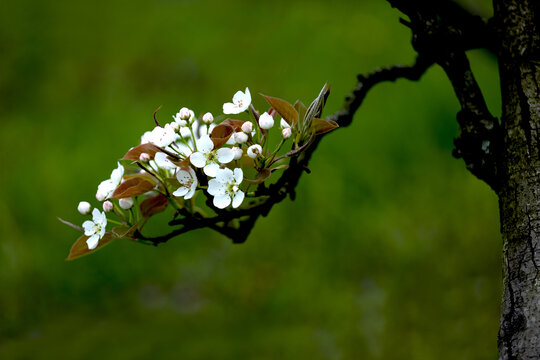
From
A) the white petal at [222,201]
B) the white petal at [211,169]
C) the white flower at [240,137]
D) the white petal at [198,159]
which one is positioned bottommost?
the white petal at [222,201]

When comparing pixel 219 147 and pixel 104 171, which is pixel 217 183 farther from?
pixel 104 171

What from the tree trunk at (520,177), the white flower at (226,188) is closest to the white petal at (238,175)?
the white flower at (226,188)

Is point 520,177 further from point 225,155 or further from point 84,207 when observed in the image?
point 84,207

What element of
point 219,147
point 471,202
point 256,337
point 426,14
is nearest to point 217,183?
point 219,147

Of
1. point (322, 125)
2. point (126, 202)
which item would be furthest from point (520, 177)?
point (126, 202)

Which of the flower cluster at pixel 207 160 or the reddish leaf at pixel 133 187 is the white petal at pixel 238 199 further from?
the reddish leaf at pixel 133 187

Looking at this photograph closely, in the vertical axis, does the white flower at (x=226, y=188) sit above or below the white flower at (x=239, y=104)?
below
